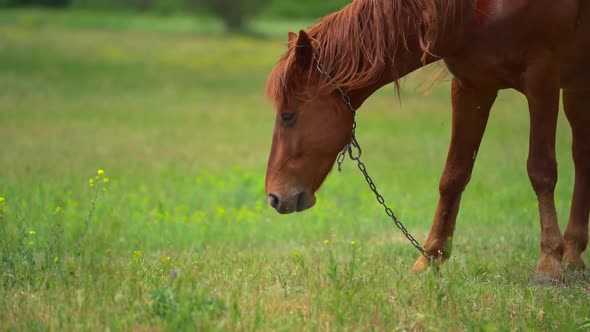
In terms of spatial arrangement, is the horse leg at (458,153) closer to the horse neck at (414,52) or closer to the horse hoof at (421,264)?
the horse hoof at (421,264)

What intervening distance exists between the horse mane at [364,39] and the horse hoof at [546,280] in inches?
68.0

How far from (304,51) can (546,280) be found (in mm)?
2283

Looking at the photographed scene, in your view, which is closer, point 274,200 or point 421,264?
point 274,200

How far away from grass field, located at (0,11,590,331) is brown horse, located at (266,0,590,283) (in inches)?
23.8

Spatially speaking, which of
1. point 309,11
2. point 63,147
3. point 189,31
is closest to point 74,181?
point 63,147

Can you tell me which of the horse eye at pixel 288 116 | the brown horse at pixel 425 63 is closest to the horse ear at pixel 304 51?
A: the brown horse at pixel 425 63

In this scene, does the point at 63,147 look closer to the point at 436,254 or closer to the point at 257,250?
the point at 257,250

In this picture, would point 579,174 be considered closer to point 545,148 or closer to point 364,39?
point 545,148

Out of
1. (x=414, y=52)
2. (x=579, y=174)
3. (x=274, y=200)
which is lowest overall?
(x=274, y=200)

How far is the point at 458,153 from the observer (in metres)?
6.76

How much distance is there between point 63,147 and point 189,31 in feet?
81.8

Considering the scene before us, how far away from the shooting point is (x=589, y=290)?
6.07 metres

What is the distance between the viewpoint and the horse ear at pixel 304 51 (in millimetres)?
5625

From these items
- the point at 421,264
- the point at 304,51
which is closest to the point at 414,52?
the point at 304,51
